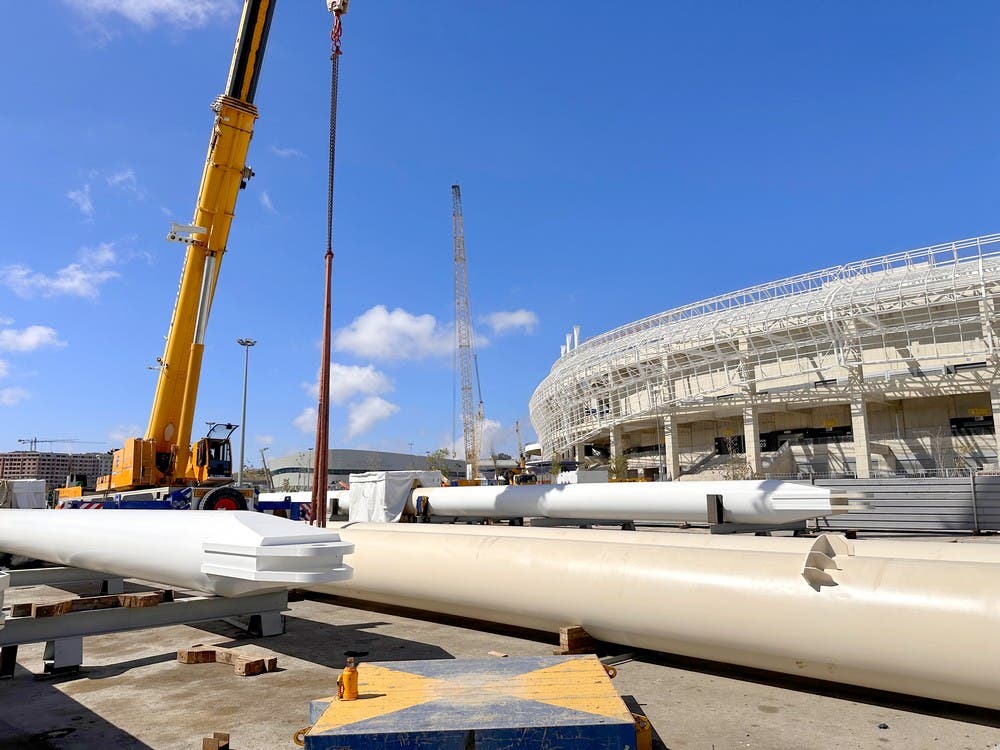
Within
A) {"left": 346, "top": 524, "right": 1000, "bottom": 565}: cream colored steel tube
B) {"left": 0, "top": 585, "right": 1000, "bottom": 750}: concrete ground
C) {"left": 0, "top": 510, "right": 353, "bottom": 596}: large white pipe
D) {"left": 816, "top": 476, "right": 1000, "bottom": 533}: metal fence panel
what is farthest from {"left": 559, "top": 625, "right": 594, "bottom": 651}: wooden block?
{"left": 816, "top": 476, "right": 1000, "bottom": 533}: metal fence panel

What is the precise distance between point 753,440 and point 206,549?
1521 inches

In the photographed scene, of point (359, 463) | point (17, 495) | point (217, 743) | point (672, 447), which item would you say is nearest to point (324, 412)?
point (217, 743)

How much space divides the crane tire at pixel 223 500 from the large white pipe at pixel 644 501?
6221 mm

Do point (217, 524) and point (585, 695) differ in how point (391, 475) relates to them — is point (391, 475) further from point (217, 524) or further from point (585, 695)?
point (585, 695)

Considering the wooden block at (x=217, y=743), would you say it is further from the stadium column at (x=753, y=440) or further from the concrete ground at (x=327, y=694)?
the stadium column at (x=753, y=440)

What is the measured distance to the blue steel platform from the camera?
341 centimetres

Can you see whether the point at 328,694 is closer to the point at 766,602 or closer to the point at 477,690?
the point at 477,690

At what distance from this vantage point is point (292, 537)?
589 cm

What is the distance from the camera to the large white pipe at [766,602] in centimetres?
446

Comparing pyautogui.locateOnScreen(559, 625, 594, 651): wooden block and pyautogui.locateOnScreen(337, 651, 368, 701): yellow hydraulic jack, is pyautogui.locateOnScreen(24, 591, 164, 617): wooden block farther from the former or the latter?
pyautogui.locateOnScreen(559, 625, 594, 651): wooden block

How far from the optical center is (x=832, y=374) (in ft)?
128

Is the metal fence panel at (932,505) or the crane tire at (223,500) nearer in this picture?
the crane tire at (223,500)

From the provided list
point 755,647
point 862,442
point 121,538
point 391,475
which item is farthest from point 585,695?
point 862,442

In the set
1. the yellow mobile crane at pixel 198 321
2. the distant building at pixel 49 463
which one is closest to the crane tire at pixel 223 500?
the yellow mobile crane at pixel 198 321
